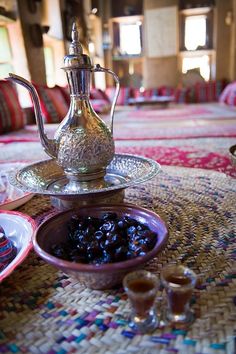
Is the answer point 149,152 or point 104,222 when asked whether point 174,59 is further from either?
point 104,222

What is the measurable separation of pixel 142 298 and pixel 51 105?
7.83ft

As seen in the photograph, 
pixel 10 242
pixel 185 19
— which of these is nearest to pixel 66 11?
pixel 185 19

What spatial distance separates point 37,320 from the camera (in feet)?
1.19

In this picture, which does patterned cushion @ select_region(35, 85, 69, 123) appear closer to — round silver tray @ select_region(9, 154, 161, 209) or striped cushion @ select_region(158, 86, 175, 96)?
round silver tray @ select_region(9, 154, 161, 209)

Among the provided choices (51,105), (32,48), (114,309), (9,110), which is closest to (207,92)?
(32,48)

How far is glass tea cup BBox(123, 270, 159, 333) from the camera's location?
32 cm

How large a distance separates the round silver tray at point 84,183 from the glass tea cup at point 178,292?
0.23 m

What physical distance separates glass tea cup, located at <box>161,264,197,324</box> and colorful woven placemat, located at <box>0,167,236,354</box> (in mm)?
13

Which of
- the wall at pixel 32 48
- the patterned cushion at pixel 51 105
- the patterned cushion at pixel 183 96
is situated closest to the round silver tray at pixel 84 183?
the patterned cushion at pixel 51 105

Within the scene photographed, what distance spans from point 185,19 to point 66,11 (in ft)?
10.0

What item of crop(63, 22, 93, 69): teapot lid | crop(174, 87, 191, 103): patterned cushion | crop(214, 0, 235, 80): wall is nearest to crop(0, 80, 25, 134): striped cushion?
crop(63, 22, 93, 69): teapot lid

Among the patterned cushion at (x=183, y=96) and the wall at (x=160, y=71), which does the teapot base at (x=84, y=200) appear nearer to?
the patterned cushion at (x=183, y=96)

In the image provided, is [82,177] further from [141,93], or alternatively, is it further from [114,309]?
[141,93]

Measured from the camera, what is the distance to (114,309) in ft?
1.22
